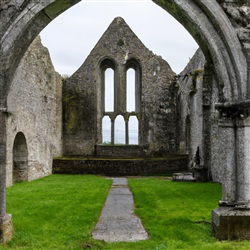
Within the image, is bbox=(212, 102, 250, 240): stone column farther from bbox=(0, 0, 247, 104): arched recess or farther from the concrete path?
the concrete path

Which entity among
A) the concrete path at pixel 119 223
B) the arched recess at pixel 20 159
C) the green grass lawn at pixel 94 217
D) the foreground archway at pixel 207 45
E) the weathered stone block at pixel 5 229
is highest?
the foreground archway at pixel 207 45

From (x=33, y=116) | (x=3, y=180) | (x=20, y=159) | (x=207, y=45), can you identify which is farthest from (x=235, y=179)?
(x=33, y=116)

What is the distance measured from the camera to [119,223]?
6.07 m

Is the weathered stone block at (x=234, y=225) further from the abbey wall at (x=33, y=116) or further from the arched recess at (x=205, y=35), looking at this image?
the abbey wall at (x=33, y=116)

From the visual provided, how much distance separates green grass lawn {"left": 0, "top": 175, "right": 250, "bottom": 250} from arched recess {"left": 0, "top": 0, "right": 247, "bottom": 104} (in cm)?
202

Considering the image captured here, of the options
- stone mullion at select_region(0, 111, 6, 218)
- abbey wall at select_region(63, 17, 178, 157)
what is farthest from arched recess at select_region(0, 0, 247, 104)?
abbey wall at select_region(63, 17, 178, 157)

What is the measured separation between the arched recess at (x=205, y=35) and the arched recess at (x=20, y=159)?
795 centimetres

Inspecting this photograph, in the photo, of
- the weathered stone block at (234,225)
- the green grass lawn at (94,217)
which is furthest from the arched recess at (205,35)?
the green grass lawn at (94,217)

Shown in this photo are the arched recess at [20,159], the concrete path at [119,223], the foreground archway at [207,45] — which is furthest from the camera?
the arched recess at [20,159]

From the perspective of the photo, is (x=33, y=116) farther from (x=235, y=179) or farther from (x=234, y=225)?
(x=234, y=225)

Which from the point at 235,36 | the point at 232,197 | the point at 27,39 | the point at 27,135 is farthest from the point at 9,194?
the point at 235,36

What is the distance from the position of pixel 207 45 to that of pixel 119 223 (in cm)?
322

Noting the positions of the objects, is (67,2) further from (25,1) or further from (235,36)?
(235,36)

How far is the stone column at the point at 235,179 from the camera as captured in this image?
491cm
